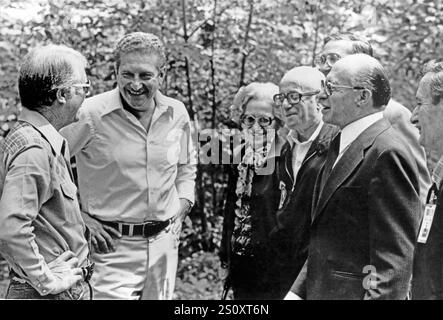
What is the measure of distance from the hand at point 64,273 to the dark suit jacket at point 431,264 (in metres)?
1.16

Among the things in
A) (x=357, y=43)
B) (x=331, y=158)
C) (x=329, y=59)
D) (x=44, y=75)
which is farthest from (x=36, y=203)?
(x=357, y=43)

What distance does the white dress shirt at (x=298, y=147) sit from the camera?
3.05 m

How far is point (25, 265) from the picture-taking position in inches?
86.4

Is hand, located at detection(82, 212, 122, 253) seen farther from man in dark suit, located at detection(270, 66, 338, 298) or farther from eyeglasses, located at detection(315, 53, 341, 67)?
eyeglasses, located at detection(315, 53, 341, 67)

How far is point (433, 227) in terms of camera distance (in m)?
2.43

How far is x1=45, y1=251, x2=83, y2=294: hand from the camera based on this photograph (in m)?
2.26

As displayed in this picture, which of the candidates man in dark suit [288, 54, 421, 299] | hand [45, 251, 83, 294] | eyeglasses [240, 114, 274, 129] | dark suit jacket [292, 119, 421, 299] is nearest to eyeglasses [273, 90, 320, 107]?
eyeglasses [240, 114, 274, 129]

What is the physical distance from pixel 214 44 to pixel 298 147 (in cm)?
153

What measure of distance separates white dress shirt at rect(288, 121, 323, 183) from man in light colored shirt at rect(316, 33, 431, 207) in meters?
0.32

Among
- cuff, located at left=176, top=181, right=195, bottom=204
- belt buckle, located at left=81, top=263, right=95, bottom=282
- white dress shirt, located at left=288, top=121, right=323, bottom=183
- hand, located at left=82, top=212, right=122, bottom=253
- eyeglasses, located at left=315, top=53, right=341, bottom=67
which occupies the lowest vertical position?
hand, located at left=82, top=212, right=122, bottom=253

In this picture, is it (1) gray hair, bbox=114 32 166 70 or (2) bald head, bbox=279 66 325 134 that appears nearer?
(2) bald head, bbox=279 66 325 134

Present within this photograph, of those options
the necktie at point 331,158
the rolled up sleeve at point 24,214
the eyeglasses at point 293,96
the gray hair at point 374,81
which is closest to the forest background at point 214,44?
the eyeglasses at point 293,96

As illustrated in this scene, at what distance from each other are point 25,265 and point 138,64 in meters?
1.25

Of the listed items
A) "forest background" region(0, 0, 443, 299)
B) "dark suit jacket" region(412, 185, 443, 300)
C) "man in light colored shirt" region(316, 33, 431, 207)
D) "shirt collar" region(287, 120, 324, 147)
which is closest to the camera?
"dark suit jacket" region(412, 185, 443, 300)
